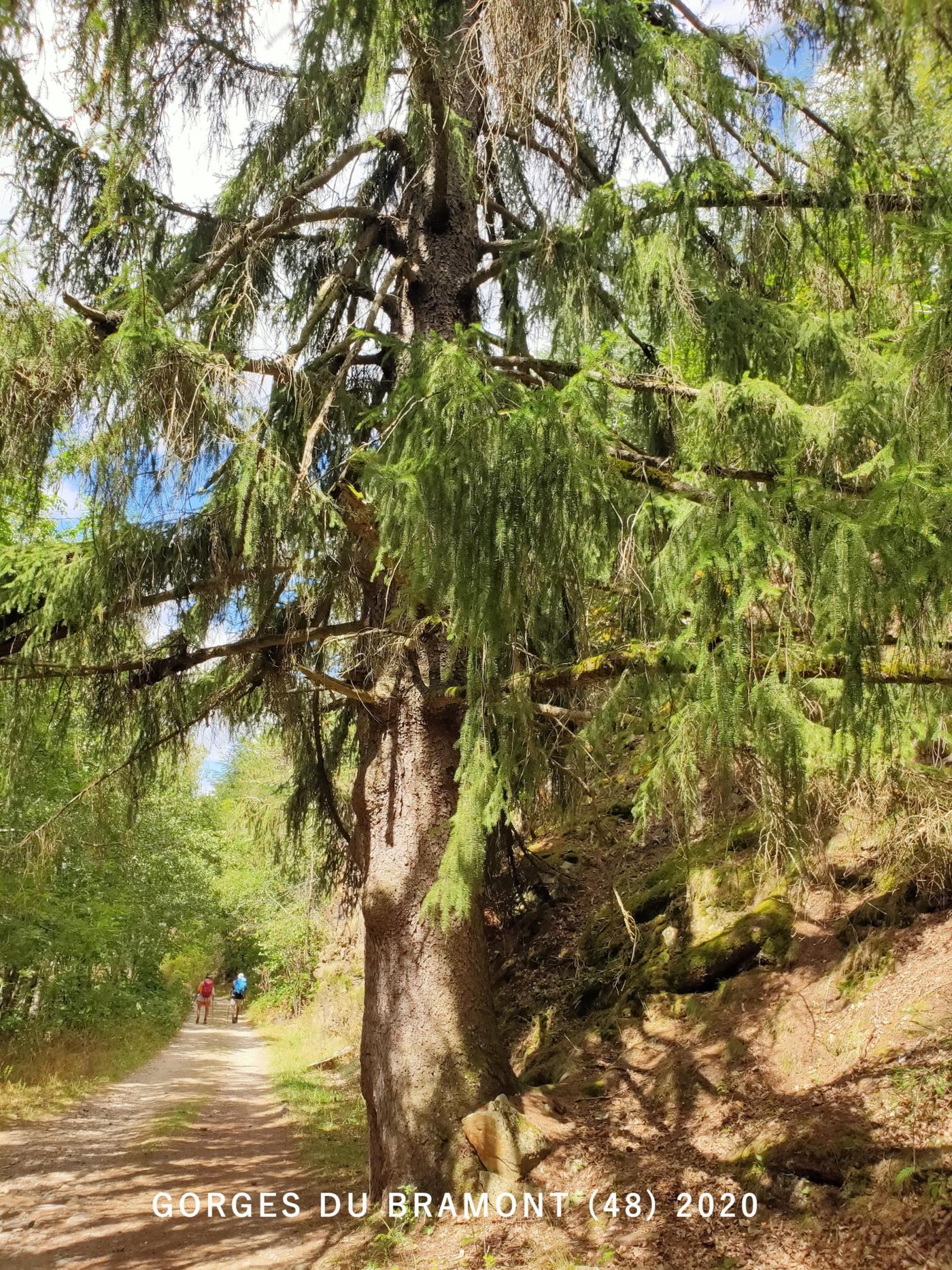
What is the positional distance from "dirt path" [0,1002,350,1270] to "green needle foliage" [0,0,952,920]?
2.99 metres

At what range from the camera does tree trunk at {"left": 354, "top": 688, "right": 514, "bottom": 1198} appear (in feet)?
16.8

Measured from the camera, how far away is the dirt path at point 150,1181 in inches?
213

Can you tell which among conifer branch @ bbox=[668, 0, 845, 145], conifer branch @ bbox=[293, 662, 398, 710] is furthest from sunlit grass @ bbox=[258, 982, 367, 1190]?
conifer branch @ bbox=[668, 0, 845, 145]

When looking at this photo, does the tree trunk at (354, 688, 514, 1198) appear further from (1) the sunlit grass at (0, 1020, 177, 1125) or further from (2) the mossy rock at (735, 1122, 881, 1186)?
(1) the sunlit grass at (0, 1020, 177, 1125)

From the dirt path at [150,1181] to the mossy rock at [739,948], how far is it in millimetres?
3293

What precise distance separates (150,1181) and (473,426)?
735 cm

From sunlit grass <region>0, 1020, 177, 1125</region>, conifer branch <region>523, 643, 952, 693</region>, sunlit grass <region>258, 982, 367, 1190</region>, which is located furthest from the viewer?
sunlit grass <region>0, 1020, 177, 1125</region>

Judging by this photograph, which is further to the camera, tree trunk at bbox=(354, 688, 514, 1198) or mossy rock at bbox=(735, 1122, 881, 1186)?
tree trunk at bbox=(354, 688, 514, 1198)

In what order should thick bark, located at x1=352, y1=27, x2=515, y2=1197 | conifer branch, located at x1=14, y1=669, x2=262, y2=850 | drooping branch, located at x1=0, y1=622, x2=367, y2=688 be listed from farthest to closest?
conifer branch, located at x1=14, y1=669, x2=262, y2=850, drooping branch, located at x1=0, y1=622, x2=367, y2=688, thick bark, located at x1=352, y1=27, x2=515, y2=1197

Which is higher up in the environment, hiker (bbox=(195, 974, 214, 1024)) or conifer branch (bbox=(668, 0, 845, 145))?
conifer branch (bbox=(668, 0, 845, 145))

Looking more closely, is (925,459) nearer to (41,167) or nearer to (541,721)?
(541,721)

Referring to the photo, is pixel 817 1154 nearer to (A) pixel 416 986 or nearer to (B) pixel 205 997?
(A) pixel 416 986

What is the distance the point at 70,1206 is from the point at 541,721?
5.42 m

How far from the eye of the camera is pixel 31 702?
5363mm
